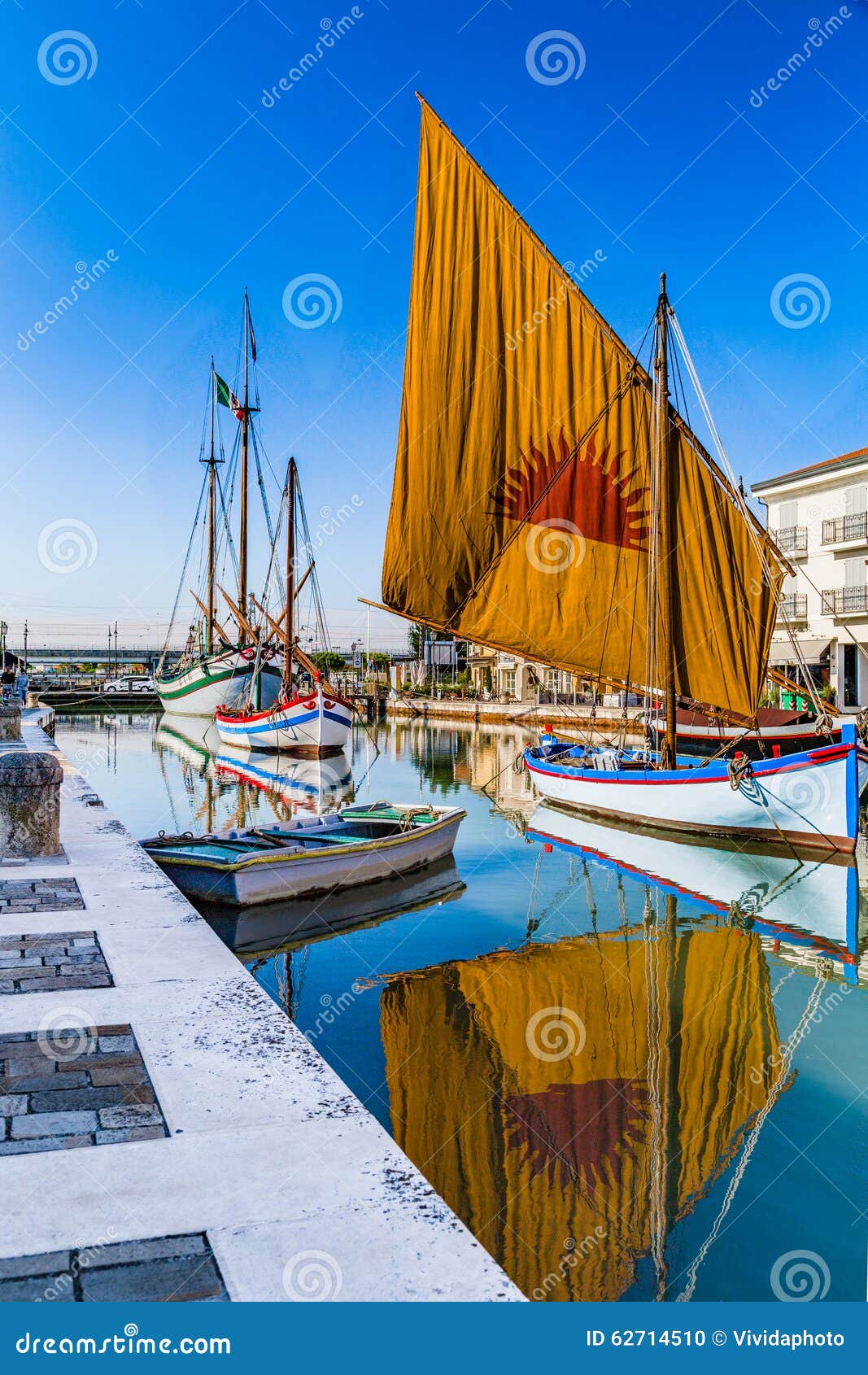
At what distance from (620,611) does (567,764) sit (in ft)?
13.6

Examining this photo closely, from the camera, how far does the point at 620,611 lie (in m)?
19.5

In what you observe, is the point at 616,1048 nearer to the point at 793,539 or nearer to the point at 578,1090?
the point at 578,1090

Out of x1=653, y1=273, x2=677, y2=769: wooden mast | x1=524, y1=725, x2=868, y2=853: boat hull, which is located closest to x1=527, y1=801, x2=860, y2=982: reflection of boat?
x1=524, y1=725, x2=868, y2=853: boat hull

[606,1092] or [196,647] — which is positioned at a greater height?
[196,647]

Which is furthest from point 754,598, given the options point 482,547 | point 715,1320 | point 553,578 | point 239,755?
point 239,755

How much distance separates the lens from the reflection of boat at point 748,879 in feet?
38.2

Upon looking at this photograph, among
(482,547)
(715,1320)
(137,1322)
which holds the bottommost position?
(715,1320)

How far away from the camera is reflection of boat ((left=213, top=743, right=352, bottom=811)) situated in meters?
24.7

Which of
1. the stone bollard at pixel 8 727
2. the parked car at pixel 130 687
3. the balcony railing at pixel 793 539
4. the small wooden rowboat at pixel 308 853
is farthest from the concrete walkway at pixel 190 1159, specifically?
the parked car at pixel 130 687

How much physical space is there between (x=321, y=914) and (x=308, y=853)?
0.72 meters

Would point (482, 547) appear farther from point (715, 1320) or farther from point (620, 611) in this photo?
point (715, 1320)

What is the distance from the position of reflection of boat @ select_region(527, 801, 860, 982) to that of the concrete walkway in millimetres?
7221

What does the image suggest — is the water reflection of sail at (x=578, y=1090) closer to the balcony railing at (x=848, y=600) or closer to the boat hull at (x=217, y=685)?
the balcony railing at (x=848, y=600)

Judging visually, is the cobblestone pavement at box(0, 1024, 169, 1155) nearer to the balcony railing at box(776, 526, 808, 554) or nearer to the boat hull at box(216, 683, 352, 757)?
the boat hull at box(216, 683, 352, 757)
